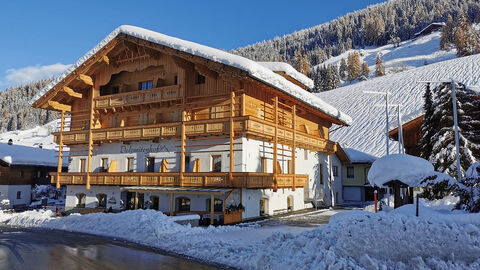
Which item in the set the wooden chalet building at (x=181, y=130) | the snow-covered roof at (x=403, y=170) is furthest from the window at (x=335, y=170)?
the snow-covered roof at (x=403, y=170)

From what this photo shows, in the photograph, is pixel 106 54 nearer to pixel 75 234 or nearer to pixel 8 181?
pixel 75 234

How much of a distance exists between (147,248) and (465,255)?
38.7 feet

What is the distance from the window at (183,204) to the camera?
2661cm

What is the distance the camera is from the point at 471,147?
89.1 ft

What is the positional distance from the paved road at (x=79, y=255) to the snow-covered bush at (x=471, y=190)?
8797 millimetres

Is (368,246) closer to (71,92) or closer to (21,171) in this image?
(71,92)

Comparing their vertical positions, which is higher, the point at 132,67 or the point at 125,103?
the point at 132,67

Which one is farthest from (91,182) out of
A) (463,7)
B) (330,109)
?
(463,7)

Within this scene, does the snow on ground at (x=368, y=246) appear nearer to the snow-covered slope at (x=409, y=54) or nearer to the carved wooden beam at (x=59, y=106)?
the carved wooden beam at (x=59, y=106)

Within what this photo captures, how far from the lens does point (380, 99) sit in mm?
83688

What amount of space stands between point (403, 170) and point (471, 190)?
8.16 feet

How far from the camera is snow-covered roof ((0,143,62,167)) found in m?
42.2

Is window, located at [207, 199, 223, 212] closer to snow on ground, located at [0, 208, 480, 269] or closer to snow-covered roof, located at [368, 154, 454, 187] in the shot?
snow on ground, located at [0, 208, 480, 269]

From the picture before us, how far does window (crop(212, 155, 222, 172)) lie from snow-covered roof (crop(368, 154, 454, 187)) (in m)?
13.0
